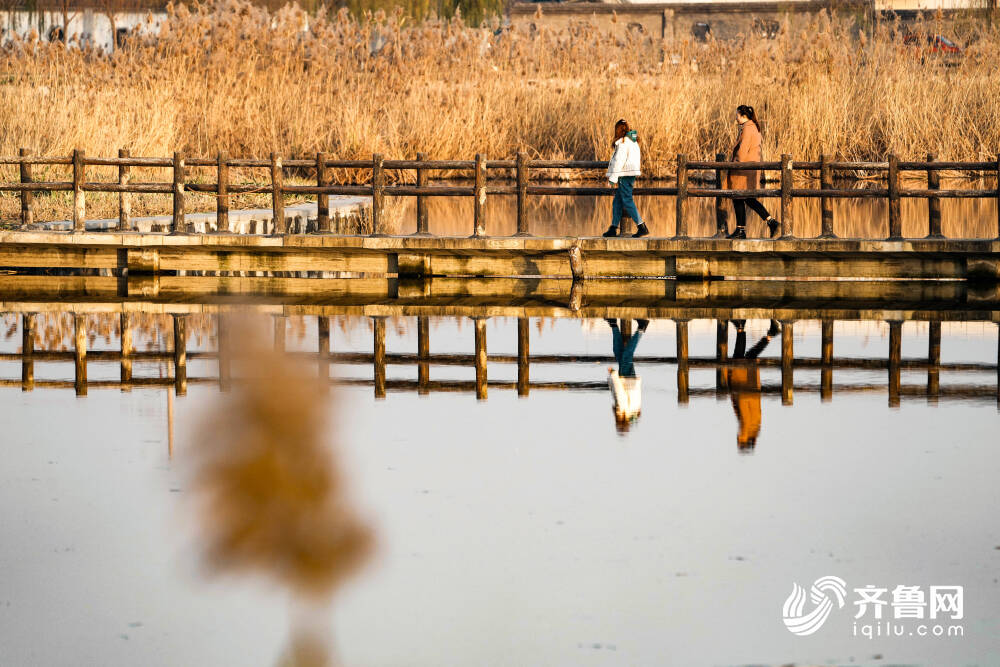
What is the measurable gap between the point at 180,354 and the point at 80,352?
930 millimetres

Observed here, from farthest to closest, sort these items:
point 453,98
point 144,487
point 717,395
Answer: point 453,98 < point 717,395 < point 144,487

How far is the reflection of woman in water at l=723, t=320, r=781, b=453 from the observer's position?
36.3 ft

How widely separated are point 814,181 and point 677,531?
24.5 meters

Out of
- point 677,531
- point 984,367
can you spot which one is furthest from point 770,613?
point 984,367

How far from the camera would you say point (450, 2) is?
2456 inches

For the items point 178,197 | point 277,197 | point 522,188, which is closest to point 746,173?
point 522,188

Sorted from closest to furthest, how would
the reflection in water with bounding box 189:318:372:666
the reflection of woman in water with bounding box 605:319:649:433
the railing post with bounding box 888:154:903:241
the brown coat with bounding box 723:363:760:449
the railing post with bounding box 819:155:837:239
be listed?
the reflection in water with bounding box 189:318:372:666
the brown coat with bounding box 723:363:760:449
the reflection of woman in water with bounding box 605:319:649:433
the railing post with bounding box 888:154:903:241
the railing post with bounding box 819:155:837:239

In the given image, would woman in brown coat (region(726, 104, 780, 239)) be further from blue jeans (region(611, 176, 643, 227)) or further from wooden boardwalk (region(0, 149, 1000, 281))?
blue jeans (region(611, 176, 643, 227))

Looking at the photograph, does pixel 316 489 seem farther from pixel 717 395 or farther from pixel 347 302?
pixel 347 302

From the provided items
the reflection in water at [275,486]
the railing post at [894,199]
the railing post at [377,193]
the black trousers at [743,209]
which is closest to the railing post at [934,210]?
the railing post at [894,199]

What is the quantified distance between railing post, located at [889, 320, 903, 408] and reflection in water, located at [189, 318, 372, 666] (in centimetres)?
805

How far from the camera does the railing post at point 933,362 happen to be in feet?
42.5

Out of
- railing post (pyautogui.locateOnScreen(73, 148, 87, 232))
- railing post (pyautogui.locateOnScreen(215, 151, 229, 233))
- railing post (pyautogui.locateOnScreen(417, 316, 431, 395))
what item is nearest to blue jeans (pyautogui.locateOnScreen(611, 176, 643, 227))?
railing post (pyautogui.locateOnScreen(417, 316, 431, 395))

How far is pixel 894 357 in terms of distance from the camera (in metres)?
14.8
